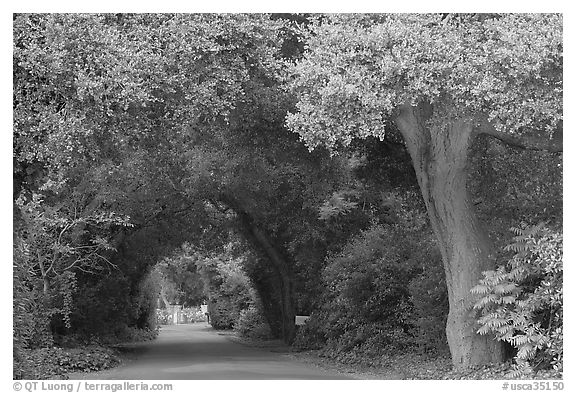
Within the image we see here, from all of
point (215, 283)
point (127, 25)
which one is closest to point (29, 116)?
point (127, 25)

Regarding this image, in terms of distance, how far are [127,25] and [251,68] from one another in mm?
2443

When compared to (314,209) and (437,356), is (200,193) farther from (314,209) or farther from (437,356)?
(437,356)

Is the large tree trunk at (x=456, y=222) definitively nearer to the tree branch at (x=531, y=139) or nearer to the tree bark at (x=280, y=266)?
the tree branch at (x=531, y=139)

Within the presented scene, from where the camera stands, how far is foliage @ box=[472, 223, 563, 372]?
12461 mm

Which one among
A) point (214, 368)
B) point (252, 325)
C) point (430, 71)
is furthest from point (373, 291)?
point (252, 325)

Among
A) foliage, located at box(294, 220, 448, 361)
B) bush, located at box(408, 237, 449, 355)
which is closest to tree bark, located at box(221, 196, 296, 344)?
foliage, located at box(294, 220, 448, 361)

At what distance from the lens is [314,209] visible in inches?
902

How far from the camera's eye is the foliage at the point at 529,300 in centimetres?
1246

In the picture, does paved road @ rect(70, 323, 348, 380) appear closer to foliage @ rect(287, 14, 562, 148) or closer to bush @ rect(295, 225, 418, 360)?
bush @ rect(295, 225, 418, 360)

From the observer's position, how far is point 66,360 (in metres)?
18.0

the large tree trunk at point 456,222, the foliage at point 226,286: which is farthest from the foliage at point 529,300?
the foliage at point 226,286

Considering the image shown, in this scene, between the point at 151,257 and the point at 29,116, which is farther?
the point at 151,257

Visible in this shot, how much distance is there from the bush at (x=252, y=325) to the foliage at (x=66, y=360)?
42.0ft

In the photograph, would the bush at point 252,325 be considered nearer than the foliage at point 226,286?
Yes
